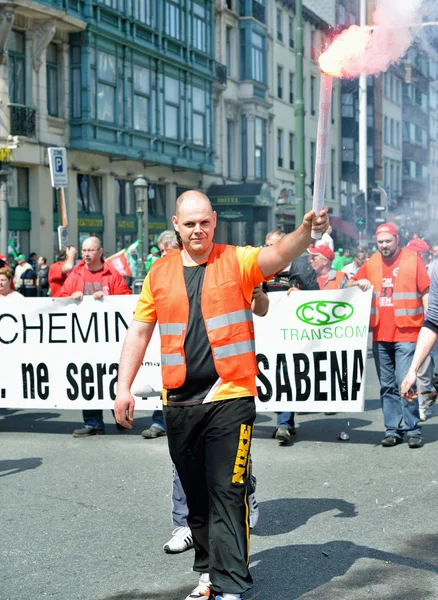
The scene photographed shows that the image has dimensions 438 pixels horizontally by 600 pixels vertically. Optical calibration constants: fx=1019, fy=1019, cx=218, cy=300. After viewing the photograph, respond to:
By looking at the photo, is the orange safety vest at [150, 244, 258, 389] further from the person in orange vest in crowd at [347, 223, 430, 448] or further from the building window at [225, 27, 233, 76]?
the building window at [225, 27, 233, 76]

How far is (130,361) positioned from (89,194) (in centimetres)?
2637

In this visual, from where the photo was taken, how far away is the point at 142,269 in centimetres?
2389

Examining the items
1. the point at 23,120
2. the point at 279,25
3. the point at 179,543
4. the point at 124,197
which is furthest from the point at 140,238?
the point at 279,25

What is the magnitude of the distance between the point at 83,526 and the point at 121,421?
1717 mm

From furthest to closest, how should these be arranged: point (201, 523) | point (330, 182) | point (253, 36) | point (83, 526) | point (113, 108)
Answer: point (330, 182) < point (253, 36) < point (113, 108) < point (83, 526) < point (201, 523)

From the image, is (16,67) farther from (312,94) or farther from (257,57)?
(312,94)

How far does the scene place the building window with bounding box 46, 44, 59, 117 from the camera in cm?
2881

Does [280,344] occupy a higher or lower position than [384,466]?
higher

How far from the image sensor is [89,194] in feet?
101

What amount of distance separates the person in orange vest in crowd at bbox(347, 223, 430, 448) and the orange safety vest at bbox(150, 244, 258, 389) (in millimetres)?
4522

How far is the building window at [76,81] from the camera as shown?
96.6 ft

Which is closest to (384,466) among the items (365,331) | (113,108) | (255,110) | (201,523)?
(365,331)

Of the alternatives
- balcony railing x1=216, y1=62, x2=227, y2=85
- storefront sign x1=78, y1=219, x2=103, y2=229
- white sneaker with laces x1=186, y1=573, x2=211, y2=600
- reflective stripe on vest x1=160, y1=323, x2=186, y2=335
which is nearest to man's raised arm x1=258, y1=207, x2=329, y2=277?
reflective stripe on vest x1=160, y1=323, x2=186, y2=335

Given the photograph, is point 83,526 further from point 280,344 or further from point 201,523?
point 280,344
